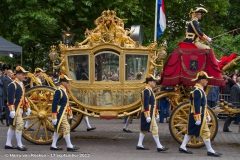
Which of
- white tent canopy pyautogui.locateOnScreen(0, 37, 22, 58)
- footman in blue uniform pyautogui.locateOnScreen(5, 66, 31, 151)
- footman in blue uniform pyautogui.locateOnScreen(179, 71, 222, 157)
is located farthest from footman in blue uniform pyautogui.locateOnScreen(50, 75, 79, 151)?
white tent canopy pyautogui.locateOnScreen(0, 37, 22, 58)

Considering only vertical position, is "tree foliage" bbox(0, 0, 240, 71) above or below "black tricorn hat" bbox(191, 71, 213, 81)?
above

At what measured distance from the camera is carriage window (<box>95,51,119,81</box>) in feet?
39.9

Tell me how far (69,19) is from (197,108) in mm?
12418

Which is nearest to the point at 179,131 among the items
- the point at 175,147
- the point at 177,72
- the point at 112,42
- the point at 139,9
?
the point at 175,147

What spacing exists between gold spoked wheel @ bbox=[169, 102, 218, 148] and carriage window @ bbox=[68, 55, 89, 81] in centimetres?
238

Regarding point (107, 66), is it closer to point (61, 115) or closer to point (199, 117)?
point (61, 115)

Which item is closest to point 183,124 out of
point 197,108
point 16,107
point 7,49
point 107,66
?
point 197,108

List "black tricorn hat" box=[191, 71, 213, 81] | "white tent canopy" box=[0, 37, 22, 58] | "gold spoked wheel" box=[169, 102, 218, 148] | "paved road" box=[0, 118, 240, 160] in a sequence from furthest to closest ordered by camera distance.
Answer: "white tent canopy" box=[0, 37, 22, 58], "gold spoked wheel" box=[169, 102, 218, 148], "black tricorn hat" box=[191, 71, 213, 81], "paved road" box=[0, 118, 240, 160]

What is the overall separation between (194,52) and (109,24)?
7.50ft

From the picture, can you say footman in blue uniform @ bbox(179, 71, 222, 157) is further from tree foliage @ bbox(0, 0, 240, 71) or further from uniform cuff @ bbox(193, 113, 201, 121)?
tree foliage @ bbox(0, 0, 240, 71)

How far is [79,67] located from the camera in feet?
40.7

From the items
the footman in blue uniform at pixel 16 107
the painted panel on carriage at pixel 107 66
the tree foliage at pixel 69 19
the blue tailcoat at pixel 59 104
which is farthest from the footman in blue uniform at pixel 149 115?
the tree foliage at pixel 69 19

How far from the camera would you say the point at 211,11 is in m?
25.1

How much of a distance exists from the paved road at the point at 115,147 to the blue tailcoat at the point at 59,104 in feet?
2.45
